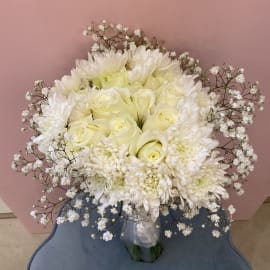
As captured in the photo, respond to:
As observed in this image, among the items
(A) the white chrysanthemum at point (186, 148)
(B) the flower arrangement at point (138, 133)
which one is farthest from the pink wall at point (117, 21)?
(A) the white chrysanthemum at point (186, 148)

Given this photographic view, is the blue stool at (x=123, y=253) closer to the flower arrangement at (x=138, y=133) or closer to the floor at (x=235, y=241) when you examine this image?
the flower arrangement at (x=138, y=133)

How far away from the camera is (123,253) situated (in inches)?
43.4

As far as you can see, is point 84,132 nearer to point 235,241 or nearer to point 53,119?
point 53,119

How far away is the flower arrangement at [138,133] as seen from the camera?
739 millimetres

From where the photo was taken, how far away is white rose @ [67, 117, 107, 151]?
0.77 meters

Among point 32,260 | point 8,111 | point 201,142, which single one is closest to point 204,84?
point 201,142

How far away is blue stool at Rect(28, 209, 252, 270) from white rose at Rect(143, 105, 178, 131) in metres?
0.42

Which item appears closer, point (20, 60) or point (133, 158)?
point (133, 158)

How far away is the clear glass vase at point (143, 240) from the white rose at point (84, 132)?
0.24m

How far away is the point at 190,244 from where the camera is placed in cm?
112

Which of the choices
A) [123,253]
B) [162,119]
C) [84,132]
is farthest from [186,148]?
[123,253]

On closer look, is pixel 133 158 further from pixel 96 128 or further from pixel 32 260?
pixel 32 260

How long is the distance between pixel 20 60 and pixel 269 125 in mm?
757

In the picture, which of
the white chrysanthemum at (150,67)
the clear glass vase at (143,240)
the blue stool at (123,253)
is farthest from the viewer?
the blue stool at (123,253)
